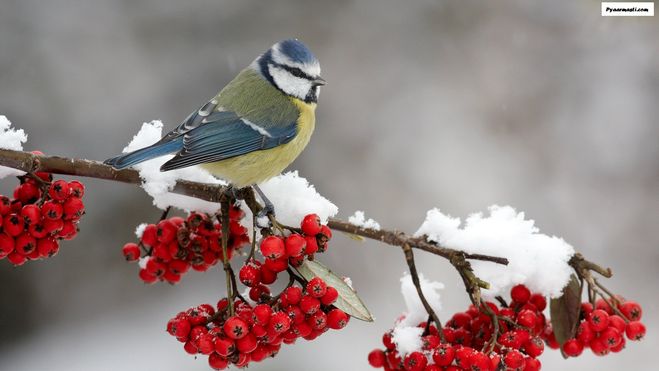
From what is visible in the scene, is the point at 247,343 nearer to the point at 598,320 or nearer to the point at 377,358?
the point at 377,358

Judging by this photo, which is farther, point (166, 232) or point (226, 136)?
point (226, 136)

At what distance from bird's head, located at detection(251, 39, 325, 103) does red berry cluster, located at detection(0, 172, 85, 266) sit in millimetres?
906

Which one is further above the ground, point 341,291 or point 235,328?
point 341,291

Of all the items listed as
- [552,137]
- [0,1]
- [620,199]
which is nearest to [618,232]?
[620,199]

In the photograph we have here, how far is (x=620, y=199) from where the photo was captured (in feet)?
15.3

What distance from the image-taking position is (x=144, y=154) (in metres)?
1.77

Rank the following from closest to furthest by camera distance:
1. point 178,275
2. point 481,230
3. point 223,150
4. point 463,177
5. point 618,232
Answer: point 481,230 < point 178,275 < point 223,150 < point 618,232 < point 463,177

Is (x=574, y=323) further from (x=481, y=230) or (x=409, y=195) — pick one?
(x=409, y=195)

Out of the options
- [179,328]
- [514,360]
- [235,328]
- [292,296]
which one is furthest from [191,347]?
[514,360]

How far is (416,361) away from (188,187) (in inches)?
28.3

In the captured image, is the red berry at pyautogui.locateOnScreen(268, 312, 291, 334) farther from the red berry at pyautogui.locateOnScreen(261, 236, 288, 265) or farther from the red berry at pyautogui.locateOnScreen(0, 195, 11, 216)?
the red berry at pyautogui.locateOnScreen(0, 195, 11, 216)

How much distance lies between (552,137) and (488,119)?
0.47 meters

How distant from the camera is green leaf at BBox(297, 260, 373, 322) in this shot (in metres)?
1.47

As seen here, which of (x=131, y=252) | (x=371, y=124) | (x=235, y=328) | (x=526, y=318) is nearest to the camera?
(x=235, y=328)
